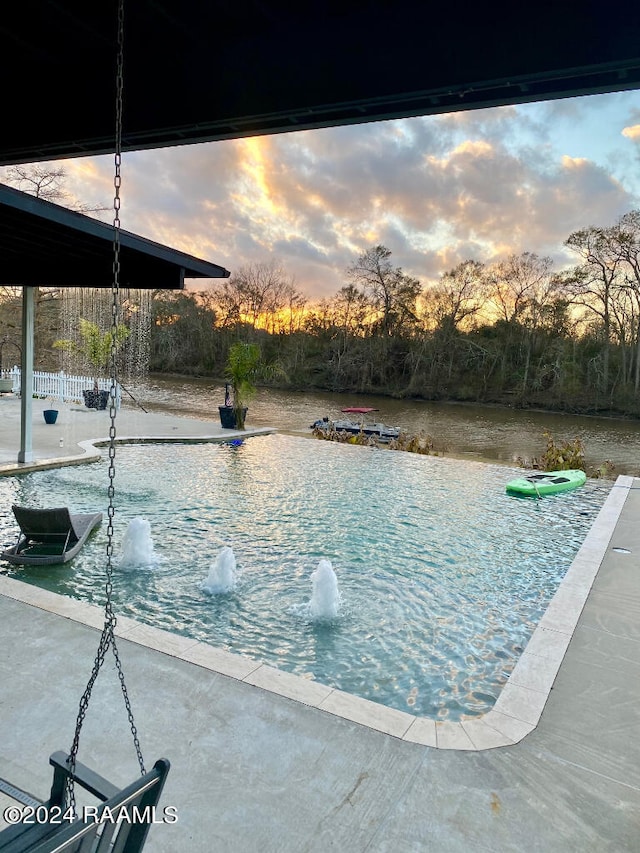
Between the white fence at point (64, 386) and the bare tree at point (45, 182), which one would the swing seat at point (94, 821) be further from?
the bare tree at point (45, 182)

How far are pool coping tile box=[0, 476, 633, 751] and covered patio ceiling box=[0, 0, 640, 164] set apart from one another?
3.17 meters

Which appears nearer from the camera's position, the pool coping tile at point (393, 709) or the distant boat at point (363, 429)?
the pool coping tile at point (393, 709)

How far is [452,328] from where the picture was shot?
42750mm

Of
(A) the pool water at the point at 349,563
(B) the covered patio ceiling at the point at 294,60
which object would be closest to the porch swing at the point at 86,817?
(B) the covered patio ceiling at the point at 294,60

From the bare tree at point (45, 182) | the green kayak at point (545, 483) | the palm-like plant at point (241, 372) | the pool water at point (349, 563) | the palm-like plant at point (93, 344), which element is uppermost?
the bare tree at point (45, 182)

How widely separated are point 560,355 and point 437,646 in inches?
1481

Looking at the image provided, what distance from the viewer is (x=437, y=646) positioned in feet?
13.8

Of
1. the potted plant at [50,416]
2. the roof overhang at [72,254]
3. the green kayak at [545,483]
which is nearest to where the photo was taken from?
the roof overhang at [72,254]

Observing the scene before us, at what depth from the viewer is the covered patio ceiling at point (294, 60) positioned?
2.24 metres

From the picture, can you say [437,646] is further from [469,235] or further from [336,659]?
[469,235]

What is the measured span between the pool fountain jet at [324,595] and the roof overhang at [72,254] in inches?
117

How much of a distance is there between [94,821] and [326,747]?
5.12 feet

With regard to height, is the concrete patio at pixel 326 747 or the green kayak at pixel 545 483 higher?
the green kayak at pixel 545 483

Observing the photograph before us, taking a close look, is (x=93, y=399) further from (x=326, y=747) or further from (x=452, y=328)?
(x=452, y=328)
